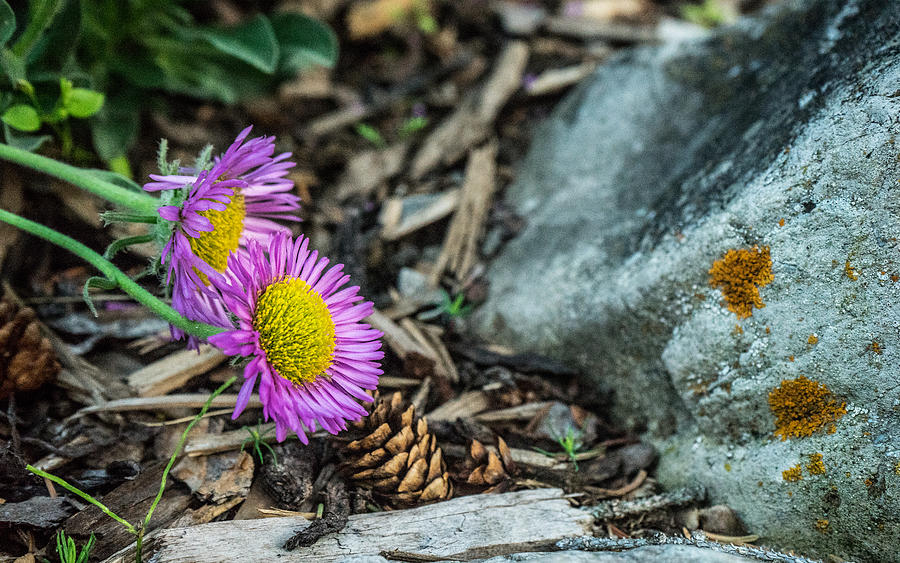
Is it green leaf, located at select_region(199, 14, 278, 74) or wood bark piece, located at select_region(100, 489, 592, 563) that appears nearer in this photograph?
wood bark piece, located at select_region(100, 489, 592, 563)

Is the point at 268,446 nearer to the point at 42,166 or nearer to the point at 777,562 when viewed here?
the point at 42,166

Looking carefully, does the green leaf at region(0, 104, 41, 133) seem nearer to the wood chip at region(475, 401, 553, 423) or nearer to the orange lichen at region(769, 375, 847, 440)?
the wood chip at region(475, 401, 553, 423)

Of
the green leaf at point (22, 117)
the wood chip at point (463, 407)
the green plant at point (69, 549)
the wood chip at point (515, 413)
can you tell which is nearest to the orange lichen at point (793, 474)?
the wood chip at point (515, 413)

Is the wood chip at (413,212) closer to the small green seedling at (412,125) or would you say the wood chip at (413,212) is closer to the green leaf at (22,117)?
the small green seedling at (412,125)

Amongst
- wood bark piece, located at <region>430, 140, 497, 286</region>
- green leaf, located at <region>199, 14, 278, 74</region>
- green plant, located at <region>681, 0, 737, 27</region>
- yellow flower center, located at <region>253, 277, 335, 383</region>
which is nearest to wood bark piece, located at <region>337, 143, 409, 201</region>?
wood bark piece, located at <region>430, 140, 497, 286</region>

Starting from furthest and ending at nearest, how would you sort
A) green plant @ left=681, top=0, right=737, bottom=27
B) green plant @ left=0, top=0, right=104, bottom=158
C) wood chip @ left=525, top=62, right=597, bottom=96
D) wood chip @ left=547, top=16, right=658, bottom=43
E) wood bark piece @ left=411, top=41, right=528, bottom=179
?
green plant @ left=681, top=0, right=737, bottom=27 → wood chip @ left=547, top=16, right=658, bottom=43 → wood chip @ left=525, top=62, right=597, bottom=96 → wood bark piece @ left=411, top=41, right=528, bottom=179 → green plant @ left=0, top=0, right=104, bottom=158

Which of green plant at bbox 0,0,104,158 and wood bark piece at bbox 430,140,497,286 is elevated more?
green plant at bbox 0,0,104,158
